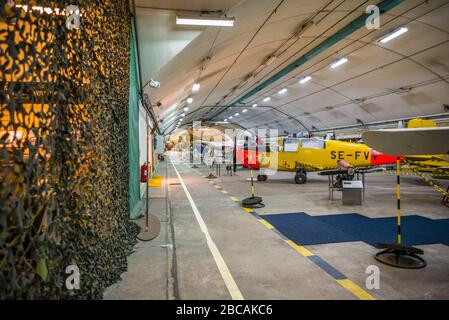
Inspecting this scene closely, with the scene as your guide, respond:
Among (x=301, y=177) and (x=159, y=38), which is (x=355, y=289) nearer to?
(x=159, y=38)

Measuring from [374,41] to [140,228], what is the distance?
12336mm

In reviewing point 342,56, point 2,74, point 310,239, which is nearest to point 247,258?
point 310,239

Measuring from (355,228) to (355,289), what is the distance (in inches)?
108

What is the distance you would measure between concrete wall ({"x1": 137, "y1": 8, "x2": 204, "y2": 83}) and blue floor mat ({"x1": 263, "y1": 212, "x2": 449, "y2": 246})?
4767mm

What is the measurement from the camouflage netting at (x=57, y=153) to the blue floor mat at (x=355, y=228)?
134 inches

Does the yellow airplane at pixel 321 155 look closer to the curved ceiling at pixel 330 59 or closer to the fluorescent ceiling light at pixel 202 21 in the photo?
the curved ceiling at pixel 330 59

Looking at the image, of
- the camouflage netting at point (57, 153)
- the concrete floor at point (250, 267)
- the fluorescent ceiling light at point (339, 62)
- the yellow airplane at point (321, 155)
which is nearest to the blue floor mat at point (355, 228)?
the concrete floor at point (250, 267)

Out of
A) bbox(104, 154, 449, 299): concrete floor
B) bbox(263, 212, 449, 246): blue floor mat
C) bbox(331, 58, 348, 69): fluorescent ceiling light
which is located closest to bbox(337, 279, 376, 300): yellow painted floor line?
bbox(104, 154, 449, 299): concrete floor

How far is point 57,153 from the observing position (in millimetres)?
1900

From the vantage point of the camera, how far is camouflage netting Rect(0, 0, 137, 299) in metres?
1.34

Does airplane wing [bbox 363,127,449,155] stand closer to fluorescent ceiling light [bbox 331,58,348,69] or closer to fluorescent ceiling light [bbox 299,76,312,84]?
fluorescent ceiling light [bbox 331,58,348,69]

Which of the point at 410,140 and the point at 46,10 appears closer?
the point at 46,10

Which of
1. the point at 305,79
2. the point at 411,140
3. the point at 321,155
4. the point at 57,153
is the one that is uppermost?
the point at 305,79

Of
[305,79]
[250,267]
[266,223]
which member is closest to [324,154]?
[266,223]
